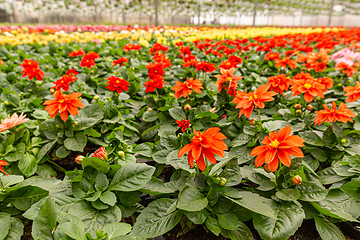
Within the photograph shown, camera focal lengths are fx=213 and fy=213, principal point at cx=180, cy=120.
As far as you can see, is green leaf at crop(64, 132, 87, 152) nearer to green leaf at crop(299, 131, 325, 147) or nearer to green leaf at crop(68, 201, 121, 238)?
green leaf at crop(68, 201, 121, 238)

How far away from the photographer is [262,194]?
4.01 ft

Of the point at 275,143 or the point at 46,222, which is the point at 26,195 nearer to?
the point at 46,222

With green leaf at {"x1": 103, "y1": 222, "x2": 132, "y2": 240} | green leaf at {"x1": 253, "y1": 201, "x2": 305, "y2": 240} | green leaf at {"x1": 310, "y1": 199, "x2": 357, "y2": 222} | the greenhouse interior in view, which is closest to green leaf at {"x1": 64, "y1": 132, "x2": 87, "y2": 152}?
the greenhouse interior

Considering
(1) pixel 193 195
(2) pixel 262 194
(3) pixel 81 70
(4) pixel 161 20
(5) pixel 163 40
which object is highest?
(4) pixel 161 20

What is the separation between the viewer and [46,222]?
34.4 inches

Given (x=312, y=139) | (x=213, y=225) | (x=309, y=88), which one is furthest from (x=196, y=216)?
(x=309, y=88)

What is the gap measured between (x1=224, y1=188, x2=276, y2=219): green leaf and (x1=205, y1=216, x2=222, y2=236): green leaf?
0.45 feet

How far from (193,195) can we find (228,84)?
1.00 m

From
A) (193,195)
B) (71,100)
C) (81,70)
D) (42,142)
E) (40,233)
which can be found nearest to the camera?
(40,233)

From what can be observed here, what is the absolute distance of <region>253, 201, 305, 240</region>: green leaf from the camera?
0.96 metres

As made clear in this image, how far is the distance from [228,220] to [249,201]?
14 centimetres

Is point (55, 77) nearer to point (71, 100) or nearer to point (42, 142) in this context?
point (42, 142)

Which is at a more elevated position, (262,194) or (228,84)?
(228,84)

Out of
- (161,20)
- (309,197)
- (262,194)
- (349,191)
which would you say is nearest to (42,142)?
(262,194)
